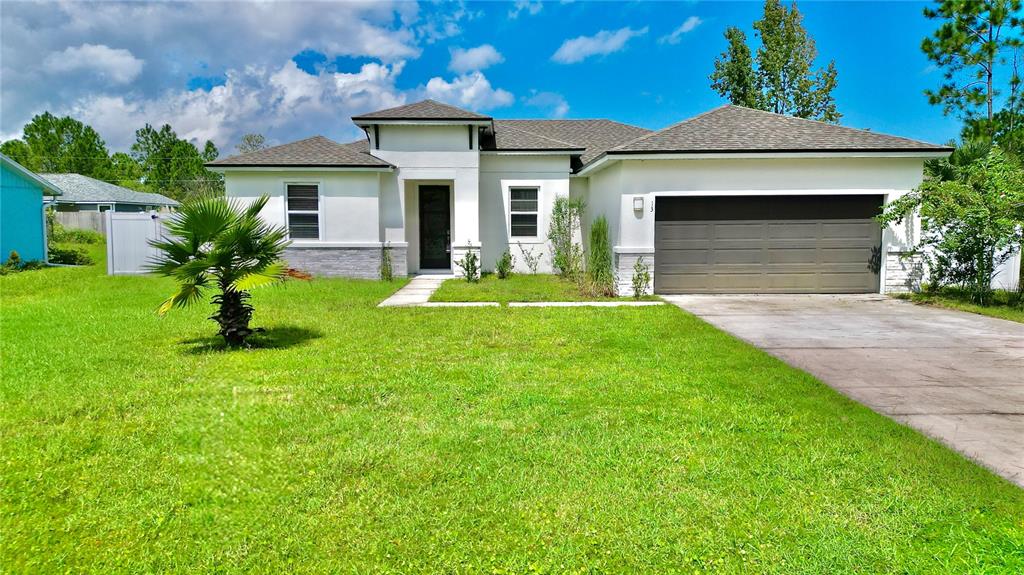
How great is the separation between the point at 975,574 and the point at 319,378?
5.49 meters

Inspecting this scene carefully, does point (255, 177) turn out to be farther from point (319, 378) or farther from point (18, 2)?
point (319, 378)

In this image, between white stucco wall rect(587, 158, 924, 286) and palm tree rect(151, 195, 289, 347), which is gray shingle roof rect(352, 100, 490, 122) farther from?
palm tree rect(151, 195, 289, 347)

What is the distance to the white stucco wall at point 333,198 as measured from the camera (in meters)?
15.5

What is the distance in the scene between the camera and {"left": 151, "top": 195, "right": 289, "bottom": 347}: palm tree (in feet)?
23.0

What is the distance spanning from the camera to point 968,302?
12.0m

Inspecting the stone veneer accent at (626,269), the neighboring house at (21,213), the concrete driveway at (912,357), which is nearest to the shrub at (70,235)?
the neighboring house at (21,213)

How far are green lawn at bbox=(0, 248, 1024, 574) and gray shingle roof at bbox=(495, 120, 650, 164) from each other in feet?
44.1

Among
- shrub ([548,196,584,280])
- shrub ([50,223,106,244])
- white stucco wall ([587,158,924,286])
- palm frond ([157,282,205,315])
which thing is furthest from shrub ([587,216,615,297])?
shrub ([50,223,106,244])

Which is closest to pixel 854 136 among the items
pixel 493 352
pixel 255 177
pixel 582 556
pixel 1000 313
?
pixel 1000 313

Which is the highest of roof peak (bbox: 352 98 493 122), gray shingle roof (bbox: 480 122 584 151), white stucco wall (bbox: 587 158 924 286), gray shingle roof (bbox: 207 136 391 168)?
roof peak (bbox: 352 98 493 122)

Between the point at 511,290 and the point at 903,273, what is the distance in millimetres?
9250

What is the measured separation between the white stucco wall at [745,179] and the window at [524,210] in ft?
15.5

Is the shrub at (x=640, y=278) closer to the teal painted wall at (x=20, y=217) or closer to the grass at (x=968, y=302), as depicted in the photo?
the grass at (x=968, y=302)

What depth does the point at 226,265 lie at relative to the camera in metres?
7.20
